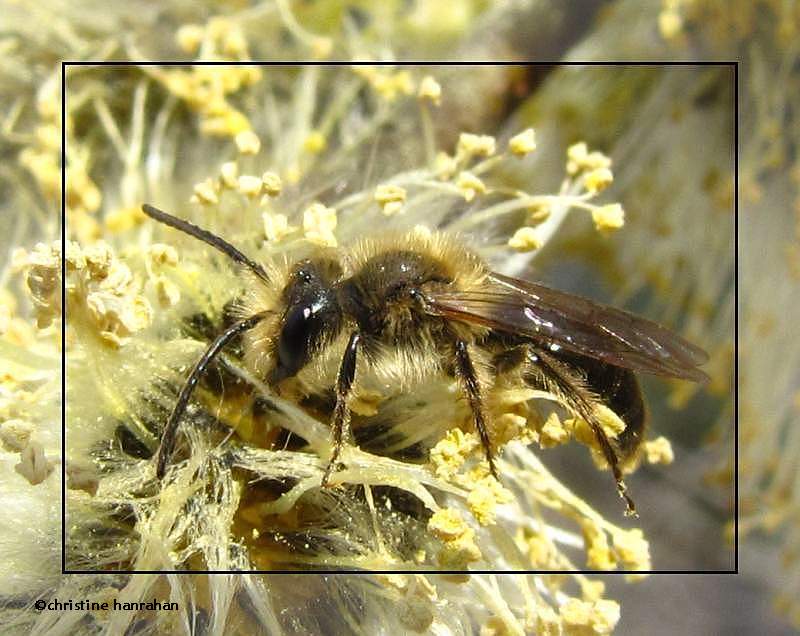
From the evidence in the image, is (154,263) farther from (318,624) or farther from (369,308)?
(318,624)

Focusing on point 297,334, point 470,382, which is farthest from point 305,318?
point 470,382

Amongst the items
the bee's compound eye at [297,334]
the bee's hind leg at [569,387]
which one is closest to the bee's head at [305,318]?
the bee's compound eye at [297,334]

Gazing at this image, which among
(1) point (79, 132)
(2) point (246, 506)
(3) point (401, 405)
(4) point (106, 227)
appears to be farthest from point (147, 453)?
(1) point (79, 132)

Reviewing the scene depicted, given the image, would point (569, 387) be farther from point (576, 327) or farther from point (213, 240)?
point (213, 240)

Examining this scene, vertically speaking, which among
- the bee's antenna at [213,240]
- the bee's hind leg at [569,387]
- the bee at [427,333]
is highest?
the bee's antenna at [213,240]

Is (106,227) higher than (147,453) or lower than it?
higher

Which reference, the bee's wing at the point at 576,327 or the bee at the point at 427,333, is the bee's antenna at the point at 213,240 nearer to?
the bee at the point at 427,333

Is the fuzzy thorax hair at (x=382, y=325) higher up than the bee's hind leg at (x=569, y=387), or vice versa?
the fuzzy thorax hair at (x=382, y=325)
